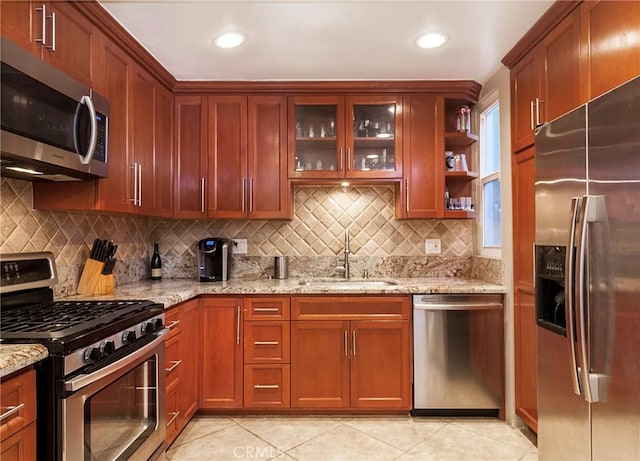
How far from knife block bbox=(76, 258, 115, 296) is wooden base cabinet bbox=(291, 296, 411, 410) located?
3.89 ft

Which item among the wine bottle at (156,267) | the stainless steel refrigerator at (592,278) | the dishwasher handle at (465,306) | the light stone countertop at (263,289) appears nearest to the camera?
the stainless steel refrigerator at (592,278)

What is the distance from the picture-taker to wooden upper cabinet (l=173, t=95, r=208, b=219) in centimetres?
302

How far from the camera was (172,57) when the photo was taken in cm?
258

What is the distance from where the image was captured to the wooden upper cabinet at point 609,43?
1.52 metres

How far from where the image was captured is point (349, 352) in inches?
106

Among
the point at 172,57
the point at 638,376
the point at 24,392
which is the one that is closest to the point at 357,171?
the point at 172,57

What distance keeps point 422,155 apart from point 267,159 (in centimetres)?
120

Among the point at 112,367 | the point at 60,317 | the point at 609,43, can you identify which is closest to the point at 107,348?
the point at 112,367

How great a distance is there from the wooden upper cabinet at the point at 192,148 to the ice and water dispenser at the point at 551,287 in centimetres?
230

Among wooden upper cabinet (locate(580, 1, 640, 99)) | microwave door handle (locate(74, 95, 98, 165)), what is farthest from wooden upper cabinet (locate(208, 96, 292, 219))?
wooden upper cabinet (locate(580, 1, 640, 99))

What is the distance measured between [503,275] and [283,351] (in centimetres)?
160

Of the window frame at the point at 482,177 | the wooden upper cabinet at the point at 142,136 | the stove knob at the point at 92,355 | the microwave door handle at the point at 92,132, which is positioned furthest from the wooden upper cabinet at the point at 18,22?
the window frame at the point at 482,177

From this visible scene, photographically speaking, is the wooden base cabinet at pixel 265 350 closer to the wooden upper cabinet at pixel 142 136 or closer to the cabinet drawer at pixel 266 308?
the cabinet drawer at pixel 266 308

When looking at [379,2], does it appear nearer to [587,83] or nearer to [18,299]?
[587,83]
